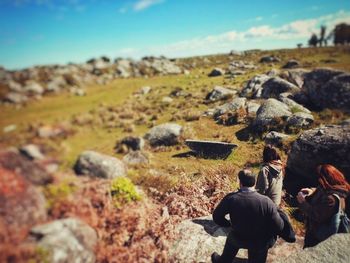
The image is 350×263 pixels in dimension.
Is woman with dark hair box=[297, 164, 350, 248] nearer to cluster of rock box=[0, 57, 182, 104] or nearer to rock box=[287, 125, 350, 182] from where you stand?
rock box=[287, 125, 350, 182]

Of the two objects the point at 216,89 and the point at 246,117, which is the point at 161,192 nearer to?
the point at 246,117

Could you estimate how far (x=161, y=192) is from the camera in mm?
9258

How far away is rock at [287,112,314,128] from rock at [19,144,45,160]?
11867 millimetres

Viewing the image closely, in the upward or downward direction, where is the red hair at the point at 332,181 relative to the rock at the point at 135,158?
upward

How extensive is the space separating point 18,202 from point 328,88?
55.9 feet

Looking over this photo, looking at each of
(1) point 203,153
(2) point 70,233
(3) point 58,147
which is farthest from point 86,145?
(1) point 203,153

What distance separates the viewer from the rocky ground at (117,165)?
408 centimetres

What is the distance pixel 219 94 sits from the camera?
18.6 metres

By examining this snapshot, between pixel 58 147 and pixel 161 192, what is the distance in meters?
5.46

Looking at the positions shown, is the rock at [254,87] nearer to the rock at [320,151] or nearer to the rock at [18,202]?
the rock at [320,151]

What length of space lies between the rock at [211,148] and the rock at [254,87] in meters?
Result: 7.38

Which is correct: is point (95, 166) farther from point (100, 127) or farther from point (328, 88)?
point (328, 88)

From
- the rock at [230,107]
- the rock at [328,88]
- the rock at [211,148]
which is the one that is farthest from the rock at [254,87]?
the rock at [211,148]

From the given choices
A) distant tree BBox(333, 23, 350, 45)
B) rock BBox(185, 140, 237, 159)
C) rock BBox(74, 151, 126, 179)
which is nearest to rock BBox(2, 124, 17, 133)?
rock BBox(74, 151, 126, 179)
